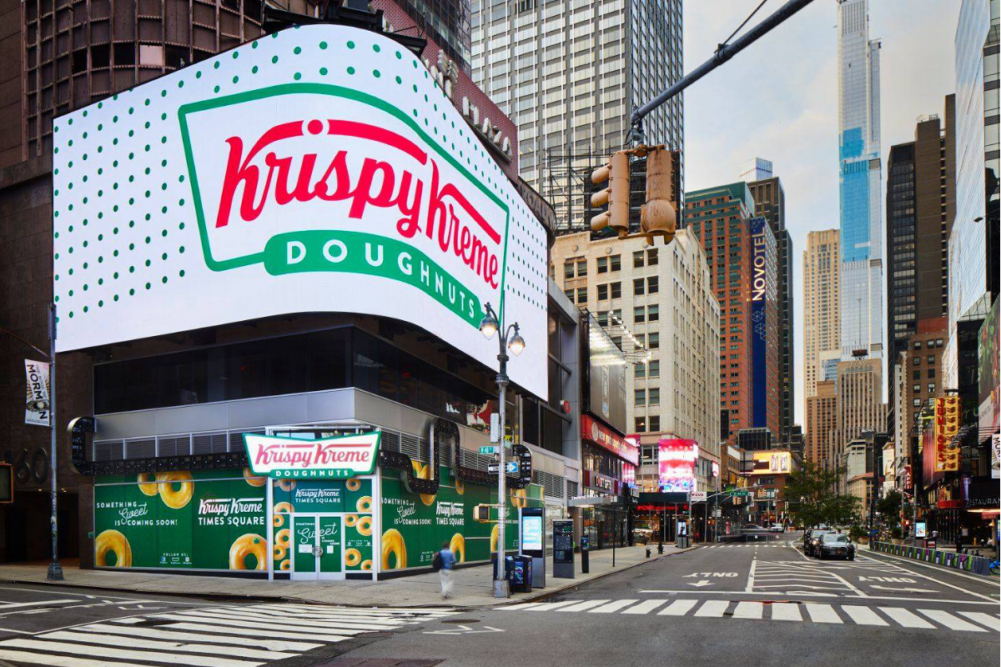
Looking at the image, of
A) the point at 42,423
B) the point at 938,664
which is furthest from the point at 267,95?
the point at 938,664

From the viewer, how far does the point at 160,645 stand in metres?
16.4

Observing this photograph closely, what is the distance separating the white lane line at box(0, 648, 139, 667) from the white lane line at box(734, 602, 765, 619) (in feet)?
43.7

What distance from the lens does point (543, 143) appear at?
172m

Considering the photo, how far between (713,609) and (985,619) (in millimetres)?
6072

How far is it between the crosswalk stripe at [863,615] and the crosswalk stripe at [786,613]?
1147mm

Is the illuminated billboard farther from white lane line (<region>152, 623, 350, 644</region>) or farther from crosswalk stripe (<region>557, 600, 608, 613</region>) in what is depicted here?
white lane line (<region>152, 623, 350, 644</region>)

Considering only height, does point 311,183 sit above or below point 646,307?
below

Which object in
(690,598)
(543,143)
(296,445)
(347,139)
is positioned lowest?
(690,598)

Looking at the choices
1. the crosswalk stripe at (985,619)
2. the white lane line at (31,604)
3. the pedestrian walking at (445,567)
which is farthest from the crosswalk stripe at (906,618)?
the white lane line at (31,604)

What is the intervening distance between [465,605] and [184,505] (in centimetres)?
1436

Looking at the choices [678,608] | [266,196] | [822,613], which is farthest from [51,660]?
[266,196]

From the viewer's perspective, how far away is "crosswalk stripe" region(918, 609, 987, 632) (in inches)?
749

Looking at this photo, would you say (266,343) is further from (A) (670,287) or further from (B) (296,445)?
(A) (670,287)

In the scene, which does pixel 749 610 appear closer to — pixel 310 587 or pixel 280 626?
pixel 280 626
